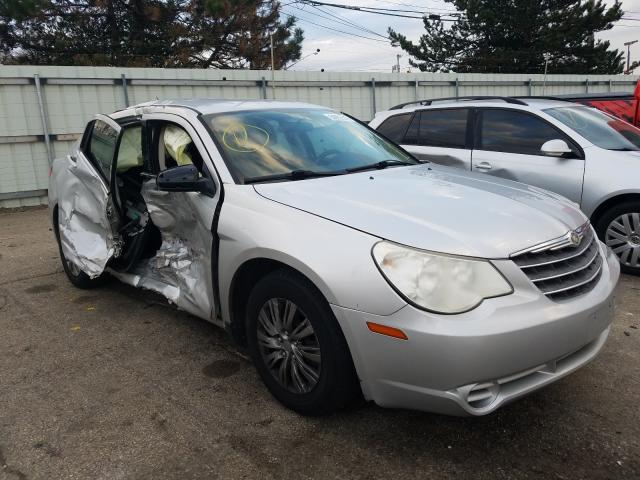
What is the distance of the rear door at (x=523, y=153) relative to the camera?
5102 mm

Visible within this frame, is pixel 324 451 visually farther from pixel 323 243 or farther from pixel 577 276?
pixel 577 276

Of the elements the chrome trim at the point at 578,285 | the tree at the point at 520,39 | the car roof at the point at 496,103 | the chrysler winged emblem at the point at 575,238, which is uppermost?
the tree at the point at 520,39

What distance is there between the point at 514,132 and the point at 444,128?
2.61ft

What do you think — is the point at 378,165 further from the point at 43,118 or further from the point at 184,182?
the point at 43,118

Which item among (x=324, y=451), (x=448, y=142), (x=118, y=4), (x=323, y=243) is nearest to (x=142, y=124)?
(x=323, y=243)

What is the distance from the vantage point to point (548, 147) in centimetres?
500

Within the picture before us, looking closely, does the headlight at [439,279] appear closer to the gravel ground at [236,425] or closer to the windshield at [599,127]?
the gravel ground at [236,425]

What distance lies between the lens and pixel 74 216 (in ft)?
15.0

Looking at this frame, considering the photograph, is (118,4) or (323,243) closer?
(323,243)

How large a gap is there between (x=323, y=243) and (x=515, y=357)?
94cm

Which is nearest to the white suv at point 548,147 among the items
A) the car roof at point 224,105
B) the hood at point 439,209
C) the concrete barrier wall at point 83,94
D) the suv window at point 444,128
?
the suv window at point 444,128

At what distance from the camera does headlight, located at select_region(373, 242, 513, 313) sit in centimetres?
221

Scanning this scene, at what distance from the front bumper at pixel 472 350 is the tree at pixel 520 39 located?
30.1m

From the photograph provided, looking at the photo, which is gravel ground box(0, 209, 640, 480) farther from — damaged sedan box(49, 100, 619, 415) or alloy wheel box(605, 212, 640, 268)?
alloy wheel box(605, 212, 640, 268)
